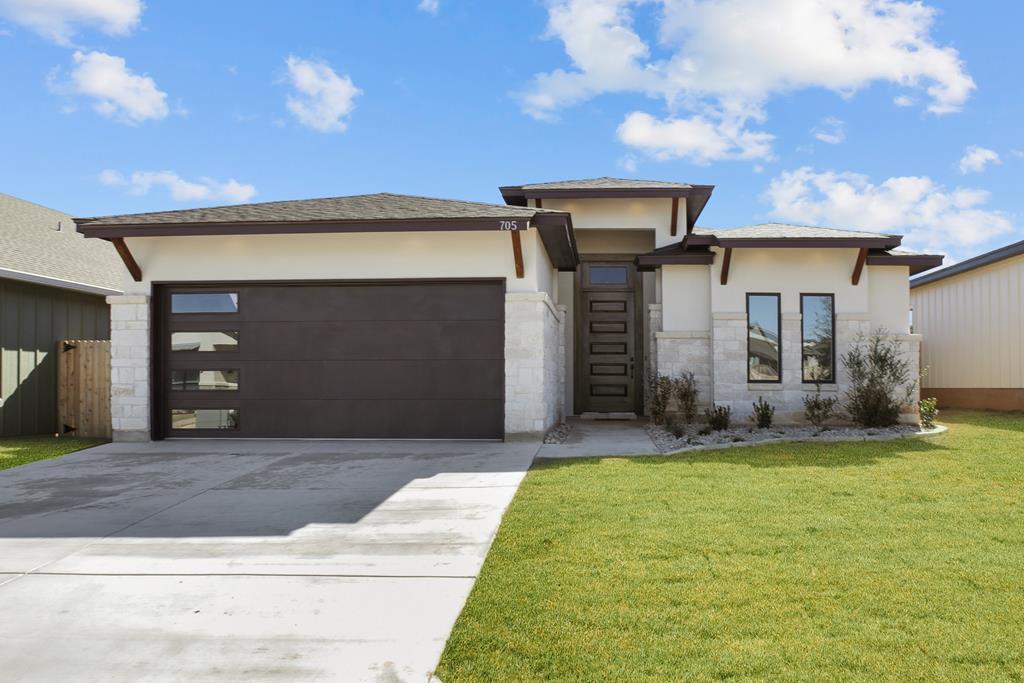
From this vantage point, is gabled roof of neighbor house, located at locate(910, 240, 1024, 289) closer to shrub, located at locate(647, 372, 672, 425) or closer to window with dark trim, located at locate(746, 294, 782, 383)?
window with dark trim, located at locate(746, 294, 782, 383)

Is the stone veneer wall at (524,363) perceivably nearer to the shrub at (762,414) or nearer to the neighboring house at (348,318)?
the neighboring house at (348,318)

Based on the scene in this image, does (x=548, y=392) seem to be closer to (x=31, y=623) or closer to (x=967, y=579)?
(x=967, y=579)

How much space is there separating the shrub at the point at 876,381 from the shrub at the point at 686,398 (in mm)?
2770

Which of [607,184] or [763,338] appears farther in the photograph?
[607,184]

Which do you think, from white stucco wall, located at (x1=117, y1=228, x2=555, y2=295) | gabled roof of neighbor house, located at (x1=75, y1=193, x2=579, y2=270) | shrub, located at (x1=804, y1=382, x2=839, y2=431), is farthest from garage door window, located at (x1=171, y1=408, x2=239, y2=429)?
shrub, located at (x1=804, y1=382, x2=839, y2=431)

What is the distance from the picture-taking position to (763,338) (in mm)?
12789

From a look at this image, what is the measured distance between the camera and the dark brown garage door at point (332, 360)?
1084cm

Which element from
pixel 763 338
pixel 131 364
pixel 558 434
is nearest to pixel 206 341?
pixel 131 364

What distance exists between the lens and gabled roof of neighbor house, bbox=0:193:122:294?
13156mm

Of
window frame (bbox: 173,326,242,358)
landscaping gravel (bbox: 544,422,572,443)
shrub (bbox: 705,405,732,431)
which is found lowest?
landscaping gravel (bbox: 544,422,572,443)

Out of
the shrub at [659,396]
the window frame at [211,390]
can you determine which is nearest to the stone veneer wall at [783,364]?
the shrub at [659,396]

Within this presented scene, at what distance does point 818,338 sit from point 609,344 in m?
4.65

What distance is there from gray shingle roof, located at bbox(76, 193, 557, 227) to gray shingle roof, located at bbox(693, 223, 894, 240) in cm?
434

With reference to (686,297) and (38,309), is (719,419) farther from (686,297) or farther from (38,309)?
(38,309)
